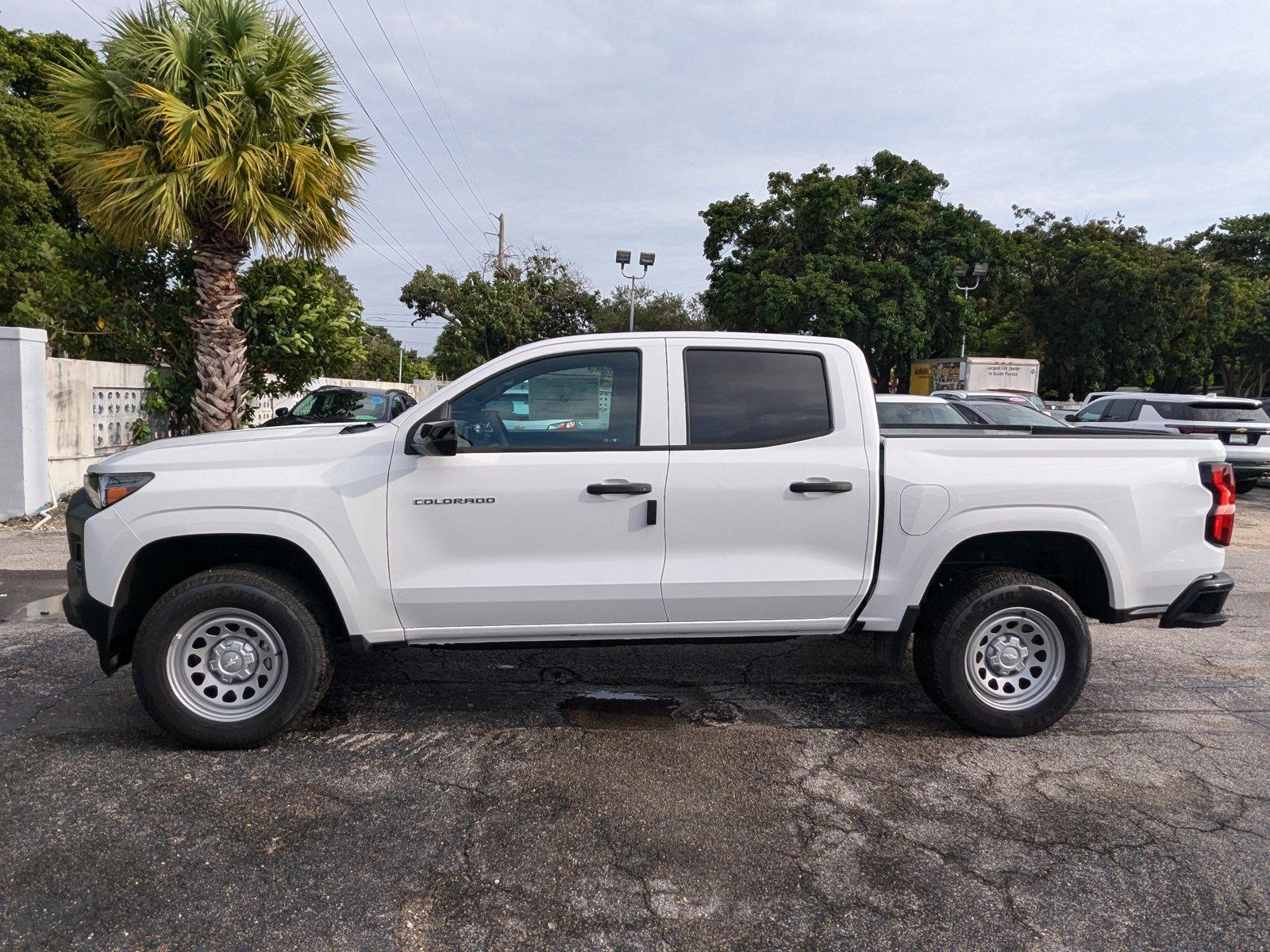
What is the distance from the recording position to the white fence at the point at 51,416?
31.7 feet

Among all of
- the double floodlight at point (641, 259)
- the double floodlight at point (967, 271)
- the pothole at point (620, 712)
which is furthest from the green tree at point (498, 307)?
the pothole at point (620, 712)

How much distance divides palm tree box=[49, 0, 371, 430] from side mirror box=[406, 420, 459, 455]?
25.9 feet

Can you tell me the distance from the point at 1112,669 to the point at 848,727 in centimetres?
214

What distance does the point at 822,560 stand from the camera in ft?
13.7

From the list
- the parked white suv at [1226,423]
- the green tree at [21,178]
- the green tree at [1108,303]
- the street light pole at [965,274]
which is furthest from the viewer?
the green tree at [1108,303]

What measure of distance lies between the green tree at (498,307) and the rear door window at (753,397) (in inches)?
1162

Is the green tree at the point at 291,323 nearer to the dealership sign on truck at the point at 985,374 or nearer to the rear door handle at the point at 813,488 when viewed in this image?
the rear door handle at the point at 813,488

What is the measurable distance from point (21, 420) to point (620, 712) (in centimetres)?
846

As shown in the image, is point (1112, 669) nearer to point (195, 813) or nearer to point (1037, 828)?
point (1037, 828)

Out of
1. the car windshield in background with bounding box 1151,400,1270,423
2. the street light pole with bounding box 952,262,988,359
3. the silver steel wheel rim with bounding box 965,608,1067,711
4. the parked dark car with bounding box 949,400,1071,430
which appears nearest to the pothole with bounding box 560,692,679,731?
the silver steel wheel rim with bounding box 965,608,1067,711

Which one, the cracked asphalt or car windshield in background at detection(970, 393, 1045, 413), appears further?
car windshield in background at detection(970, 393, 1045, 413)

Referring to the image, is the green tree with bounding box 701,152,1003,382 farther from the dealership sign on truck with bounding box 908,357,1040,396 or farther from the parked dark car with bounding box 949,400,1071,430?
the parked dark car with bounding box 949,400,1071,430

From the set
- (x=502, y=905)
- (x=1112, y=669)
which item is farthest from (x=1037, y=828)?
(x=1112, y=669)

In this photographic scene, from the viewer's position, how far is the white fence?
31.7 ft
